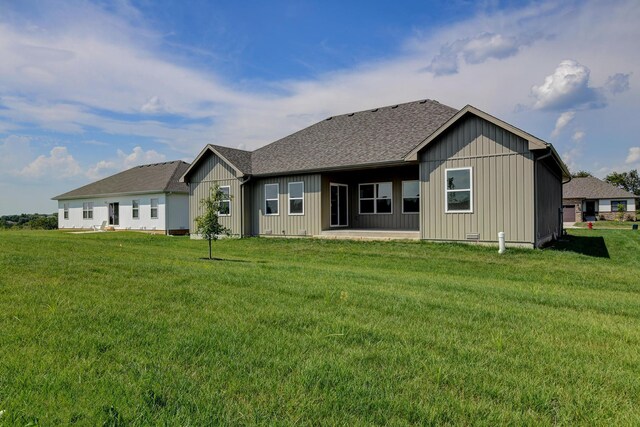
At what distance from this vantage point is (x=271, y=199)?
20938 millimetres

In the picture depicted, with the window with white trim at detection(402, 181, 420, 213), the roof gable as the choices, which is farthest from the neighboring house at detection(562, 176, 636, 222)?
the roof gable

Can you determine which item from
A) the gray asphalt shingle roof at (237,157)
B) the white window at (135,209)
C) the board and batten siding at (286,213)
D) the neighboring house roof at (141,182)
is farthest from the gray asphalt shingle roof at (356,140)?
the white window at (135,209)

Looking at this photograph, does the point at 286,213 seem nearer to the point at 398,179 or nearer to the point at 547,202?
the point at 398,179

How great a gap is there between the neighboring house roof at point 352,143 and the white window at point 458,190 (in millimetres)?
1476

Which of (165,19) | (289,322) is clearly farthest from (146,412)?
(165,19)

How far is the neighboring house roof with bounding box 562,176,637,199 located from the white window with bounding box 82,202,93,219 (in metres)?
48.0

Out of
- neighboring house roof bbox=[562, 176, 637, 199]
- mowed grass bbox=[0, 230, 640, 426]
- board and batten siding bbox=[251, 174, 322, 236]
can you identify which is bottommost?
mowed grass bbox=[0, 230, 640, 426]

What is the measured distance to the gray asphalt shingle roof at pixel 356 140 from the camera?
18.3 metres

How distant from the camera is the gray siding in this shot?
15.3m

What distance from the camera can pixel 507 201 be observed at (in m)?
14.4

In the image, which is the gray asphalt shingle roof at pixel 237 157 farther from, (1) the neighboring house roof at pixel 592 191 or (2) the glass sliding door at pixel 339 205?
(1) the neighboring house roof at pixel 592 191

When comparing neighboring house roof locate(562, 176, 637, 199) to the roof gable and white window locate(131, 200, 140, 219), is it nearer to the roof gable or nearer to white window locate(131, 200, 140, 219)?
the roof gable

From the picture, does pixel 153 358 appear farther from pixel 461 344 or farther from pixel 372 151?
pixel 372 151

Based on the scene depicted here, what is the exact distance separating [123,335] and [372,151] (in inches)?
600
